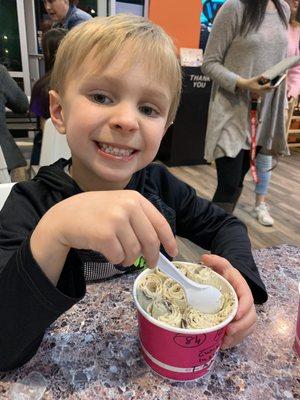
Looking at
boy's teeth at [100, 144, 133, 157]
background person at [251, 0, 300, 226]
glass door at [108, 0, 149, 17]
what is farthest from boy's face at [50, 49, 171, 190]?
glass door at [108, 0, 149, 17]

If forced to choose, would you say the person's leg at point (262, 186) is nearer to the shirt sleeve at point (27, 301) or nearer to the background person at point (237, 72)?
the background person at point (237, 72)

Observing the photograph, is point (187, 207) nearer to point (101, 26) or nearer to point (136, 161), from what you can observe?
point (136, 161)

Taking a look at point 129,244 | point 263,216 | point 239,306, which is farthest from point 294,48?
point 129,244

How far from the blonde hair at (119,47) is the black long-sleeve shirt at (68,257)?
23 cm

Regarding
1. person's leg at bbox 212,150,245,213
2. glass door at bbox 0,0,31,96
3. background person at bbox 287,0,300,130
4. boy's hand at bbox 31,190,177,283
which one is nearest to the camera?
boy's hand at bbox 31,190,177,283

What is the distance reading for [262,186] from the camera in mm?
2580

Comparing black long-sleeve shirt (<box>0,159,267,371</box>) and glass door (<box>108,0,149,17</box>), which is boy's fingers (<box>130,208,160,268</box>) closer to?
black long-sleeve shirt (<box>0,159,267,371</box>)

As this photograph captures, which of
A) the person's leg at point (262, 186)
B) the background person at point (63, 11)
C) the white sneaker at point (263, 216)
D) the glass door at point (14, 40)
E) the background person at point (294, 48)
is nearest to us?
the background person at point (294, 48)

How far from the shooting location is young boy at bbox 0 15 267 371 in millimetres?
423

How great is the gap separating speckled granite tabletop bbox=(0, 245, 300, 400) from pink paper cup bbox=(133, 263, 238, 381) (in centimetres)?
1

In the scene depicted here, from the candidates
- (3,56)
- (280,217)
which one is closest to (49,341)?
(280,217)

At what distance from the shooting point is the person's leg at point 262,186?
2273 mm

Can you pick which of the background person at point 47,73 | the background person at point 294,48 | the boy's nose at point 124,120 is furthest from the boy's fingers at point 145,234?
the background person at point 294,48

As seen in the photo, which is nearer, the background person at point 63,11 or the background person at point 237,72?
the background person at point 237,72
